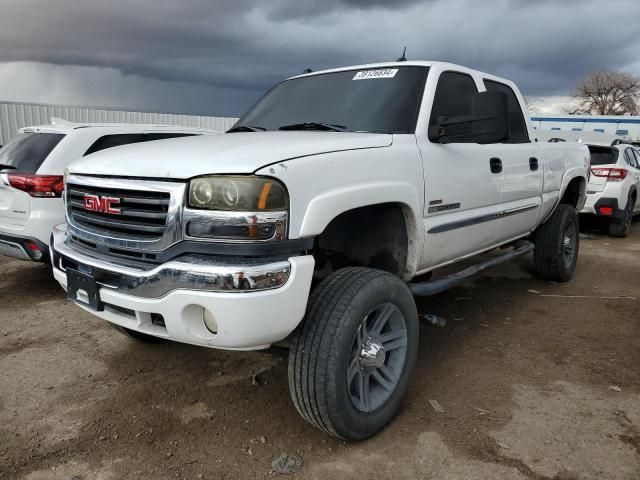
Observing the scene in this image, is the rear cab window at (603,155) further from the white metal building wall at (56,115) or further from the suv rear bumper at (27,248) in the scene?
the white metal building wall at (56,115)

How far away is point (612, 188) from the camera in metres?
8.38

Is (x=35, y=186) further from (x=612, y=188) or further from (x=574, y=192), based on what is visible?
(x=612, y=188)

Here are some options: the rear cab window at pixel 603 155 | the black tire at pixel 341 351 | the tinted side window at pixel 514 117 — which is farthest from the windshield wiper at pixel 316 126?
the rear cab window at pixel 603 155

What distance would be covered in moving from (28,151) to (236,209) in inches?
151

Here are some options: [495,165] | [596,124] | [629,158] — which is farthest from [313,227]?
[596,124]

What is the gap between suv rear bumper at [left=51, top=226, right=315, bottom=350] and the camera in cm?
204

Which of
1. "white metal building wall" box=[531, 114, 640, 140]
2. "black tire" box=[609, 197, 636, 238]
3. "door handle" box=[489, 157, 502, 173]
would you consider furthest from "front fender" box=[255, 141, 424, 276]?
"white metal building wall" box=[531, 114, 640, 140]

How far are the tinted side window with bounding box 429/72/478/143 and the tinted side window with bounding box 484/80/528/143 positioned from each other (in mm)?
419

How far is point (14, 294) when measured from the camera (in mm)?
4988

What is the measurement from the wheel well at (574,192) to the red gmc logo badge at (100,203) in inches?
185

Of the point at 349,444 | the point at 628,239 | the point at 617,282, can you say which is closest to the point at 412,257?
the point at 349,444

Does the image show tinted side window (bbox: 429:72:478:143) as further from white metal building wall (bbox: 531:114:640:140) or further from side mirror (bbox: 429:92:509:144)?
white metal building wall (bbox: 531:114:640:140)

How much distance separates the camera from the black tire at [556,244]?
5086mm

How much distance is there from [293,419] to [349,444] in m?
0.37
